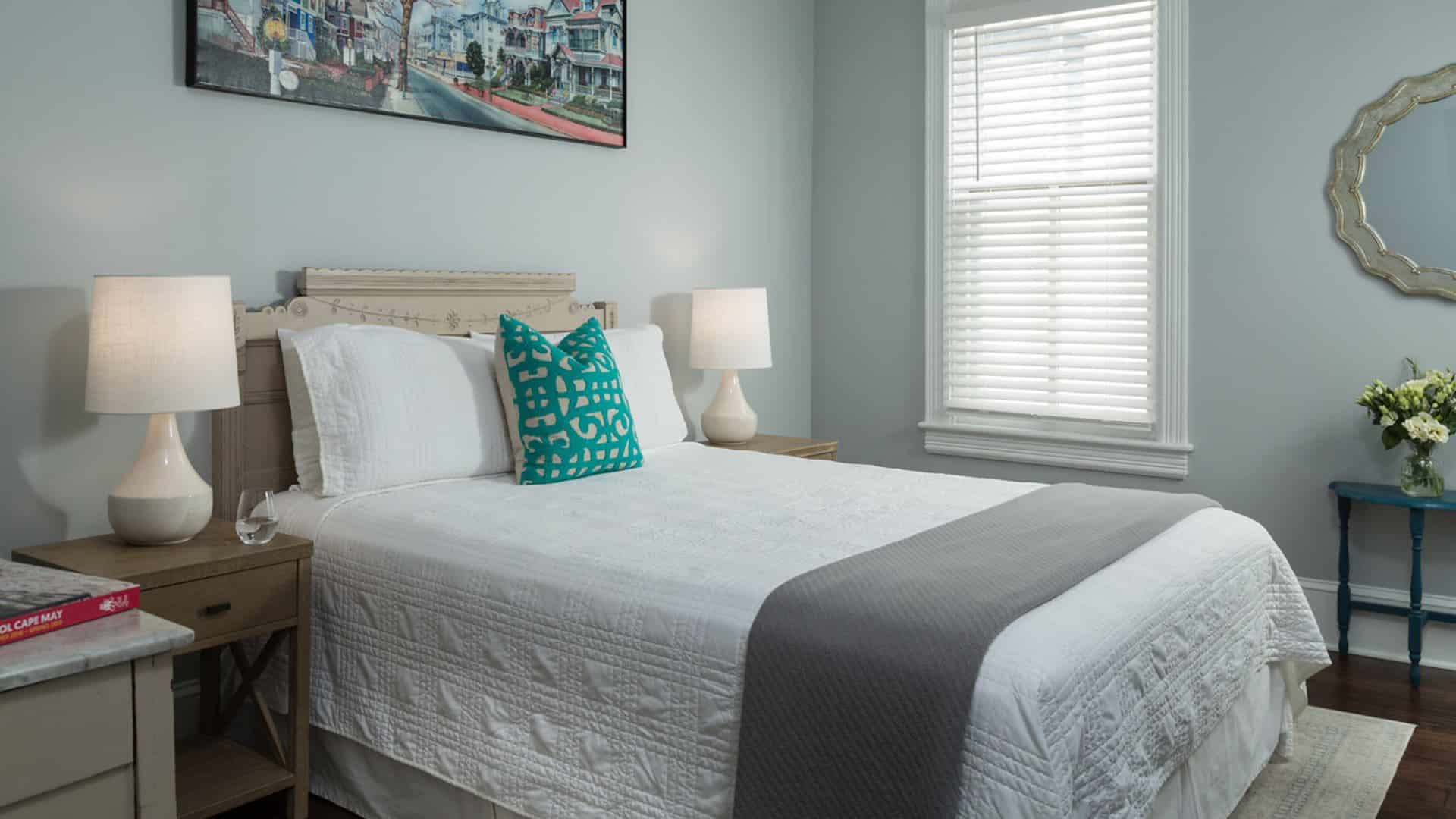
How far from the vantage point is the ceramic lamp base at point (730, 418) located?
412 cm

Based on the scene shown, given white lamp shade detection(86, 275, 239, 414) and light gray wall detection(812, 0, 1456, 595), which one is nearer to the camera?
white lamp shade detection(86, 275, 239, 414)

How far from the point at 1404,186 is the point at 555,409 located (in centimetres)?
279

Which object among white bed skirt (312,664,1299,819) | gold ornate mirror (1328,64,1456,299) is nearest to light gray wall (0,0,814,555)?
white bed skirt (312,664,1299,819)

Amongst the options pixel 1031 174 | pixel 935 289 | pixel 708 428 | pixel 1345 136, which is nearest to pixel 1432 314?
pixel 1345 136

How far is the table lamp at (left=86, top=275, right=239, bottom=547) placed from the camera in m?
2.32

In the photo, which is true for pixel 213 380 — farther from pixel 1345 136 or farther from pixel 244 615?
pixel 1345 136

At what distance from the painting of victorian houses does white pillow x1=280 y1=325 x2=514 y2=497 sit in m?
0.69

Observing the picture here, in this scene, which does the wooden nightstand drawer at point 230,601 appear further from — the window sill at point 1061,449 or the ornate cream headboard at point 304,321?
the window sill at point 1061,449

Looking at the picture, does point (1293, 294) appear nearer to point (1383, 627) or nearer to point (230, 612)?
point (1383, 627)

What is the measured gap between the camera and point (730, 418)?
13.5ft

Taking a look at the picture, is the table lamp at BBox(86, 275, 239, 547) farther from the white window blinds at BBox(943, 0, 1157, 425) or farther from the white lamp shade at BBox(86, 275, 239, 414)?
the white window blinds at BBox(943, 0, 1157, 425)

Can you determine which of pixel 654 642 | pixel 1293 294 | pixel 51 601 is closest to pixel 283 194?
pixel 51 601

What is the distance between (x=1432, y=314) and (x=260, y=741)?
3694 mm

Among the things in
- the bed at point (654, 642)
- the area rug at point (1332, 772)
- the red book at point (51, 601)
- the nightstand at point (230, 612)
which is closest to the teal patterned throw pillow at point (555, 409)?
the bed at point (654, 642)
